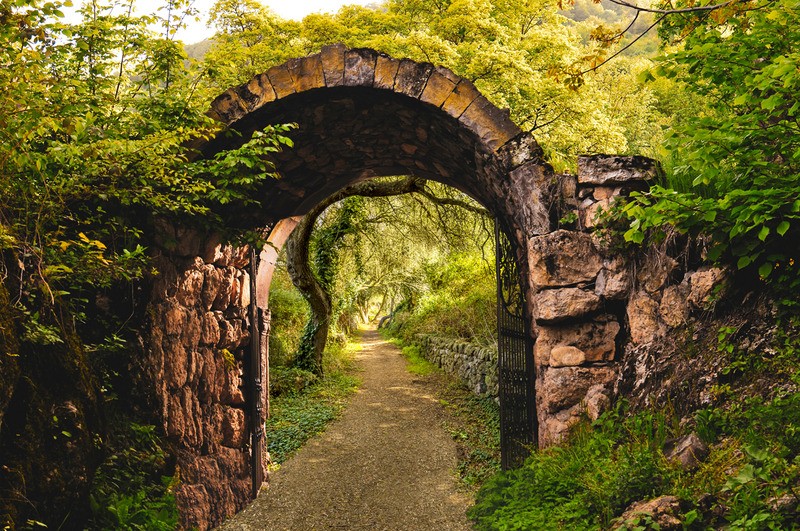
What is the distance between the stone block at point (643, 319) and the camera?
4.02 meters

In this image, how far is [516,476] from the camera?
4.68 m

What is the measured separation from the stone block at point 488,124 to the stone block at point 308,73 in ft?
4.18

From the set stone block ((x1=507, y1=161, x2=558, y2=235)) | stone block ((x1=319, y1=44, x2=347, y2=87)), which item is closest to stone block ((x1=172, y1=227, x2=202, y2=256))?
stone block ((x1=319, y1=44, x2=347, y2=87))

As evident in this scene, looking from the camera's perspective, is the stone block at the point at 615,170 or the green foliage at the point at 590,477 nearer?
the green foliage at the point at 590,477

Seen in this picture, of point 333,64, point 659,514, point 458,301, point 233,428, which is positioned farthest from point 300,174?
point 458,301

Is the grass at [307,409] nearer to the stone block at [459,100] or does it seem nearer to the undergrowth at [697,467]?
the undergrowth at [697,467]

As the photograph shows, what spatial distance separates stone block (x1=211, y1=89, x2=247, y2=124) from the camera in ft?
15.4

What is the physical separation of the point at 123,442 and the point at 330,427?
188 inches

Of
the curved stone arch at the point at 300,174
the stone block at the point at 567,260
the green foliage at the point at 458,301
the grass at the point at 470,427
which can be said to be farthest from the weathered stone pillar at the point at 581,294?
the green foliage at the point at 458,301

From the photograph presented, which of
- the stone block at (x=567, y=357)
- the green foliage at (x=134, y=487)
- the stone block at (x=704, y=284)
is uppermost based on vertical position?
the stone block at (x=704, y=284)

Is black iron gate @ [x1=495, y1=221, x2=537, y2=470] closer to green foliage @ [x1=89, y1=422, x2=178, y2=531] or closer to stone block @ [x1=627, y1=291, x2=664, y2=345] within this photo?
stone block @ [x1=627, y1=291, x2=664, y2=345]

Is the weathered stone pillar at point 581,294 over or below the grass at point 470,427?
over

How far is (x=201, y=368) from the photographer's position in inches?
207

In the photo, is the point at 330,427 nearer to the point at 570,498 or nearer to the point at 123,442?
the point at 123,442
